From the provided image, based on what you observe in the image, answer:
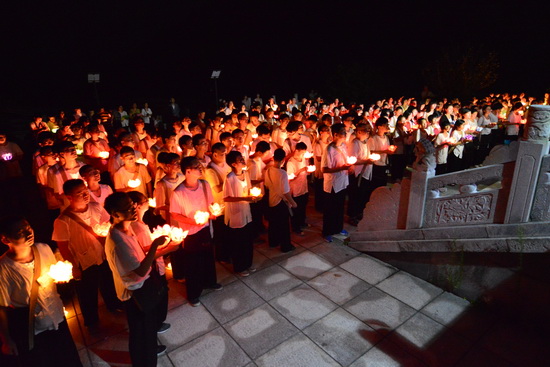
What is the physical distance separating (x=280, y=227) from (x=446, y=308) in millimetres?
2913

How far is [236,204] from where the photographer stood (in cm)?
530

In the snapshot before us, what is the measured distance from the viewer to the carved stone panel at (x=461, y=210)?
15.3 feet

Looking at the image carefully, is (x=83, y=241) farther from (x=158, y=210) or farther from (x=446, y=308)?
(x=446, y=308)

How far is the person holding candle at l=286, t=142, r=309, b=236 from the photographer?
6523mm

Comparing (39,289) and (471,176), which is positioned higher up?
(471,176)

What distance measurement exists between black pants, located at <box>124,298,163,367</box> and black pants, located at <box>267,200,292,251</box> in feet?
9.72

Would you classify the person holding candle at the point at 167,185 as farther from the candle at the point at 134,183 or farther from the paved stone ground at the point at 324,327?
the paved stone ground at the point at 324,327

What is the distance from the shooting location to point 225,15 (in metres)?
33.8

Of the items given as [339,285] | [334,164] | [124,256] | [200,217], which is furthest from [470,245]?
[124,256]

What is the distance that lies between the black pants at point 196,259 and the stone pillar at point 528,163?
4.21 m

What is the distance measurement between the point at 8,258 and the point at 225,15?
35.7 m

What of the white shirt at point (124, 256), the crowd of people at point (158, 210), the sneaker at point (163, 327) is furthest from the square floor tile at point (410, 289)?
the white shirt at point (124, 256)

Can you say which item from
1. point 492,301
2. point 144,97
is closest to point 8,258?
point 492,301

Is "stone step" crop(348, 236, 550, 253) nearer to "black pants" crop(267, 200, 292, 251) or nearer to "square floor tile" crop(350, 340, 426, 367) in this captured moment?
"black pants" crop(267, 200, 292, 251)
